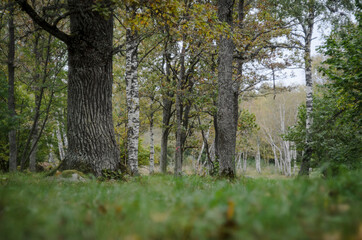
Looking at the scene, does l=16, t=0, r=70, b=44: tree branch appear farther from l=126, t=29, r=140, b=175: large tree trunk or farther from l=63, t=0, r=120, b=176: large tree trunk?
l=126, t=29, r=140, b=175: large tree trunk

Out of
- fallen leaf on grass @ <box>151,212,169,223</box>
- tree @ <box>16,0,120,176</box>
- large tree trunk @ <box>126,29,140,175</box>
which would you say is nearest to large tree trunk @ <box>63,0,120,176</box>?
tree @ <box>16,0,120,176</box>

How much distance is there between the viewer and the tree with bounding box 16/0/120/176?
593 centimetres

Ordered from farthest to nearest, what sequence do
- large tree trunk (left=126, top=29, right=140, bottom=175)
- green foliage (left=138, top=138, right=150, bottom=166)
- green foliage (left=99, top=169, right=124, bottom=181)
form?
1. green foliage (left=138, top=138, right=150, bottom=166)
2. large tree trunk (left=126, top=29, right=140, bottom=175)
3. green foliage (left=99, top=169, right=124, bottom=181)

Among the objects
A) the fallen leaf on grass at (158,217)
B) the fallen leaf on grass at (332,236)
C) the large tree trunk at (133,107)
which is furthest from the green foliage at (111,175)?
the fallen leaf on grass at (332,236)

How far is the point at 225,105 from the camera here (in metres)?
7.73

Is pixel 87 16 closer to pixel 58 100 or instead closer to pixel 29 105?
pixel 58 100

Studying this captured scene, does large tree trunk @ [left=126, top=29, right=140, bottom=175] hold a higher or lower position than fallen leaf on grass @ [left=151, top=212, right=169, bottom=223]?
higher

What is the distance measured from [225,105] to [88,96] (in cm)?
430

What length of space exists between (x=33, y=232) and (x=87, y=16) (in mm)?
6038

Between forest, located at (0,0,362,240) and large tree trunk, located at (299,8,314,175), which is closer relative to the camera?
forest, located at (0,0,362,240)

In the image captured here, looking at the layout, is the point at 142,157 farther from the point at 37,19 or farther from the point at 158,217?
the point at 158,217

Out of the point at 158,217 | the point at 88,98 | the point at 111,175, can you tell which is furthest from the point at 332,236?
the point at 88,98

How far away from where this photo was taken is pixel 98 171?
5.92 m

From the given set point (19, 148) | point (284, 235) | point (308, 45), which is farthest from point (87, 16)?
point (19, 148)
